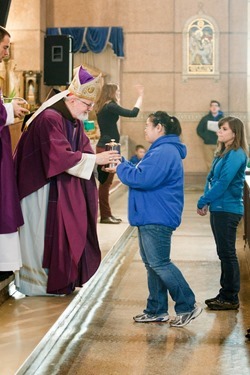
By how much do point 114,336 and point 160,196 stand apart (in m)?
0.95

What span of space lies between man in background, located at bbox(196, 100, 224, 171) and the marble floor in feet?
27.4

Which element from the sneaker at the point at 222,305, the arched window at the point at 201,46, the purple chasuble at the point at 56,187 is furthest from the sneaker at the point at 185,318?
the arched window at the point at 201,46

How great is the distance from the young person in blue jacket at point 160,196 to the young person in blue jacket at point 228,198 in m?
0.60

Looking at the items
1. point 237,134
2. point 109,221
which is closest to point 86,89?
point 237,134

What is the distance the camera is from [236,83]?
1562cm

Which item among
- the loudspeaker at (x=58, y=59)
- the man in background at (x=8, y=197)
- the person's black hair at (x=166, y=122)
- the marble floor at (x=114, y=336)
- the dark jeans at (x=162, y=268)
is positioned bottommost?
the marble floor at (x=114, y=336)

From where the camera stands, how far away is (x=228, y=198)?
6.00m

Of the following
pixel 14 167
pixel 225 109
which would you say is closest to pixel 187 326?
pixel 14 167

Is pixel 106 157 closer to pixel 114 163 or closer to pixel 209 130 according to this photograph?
pixel 114 163

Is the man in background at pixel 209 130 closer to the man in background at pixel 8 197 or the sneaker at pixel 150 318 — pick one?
the sneaker at pixel 150 318

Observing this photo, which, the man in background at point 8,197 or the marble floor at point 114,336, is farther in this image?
the man in background at point 8,197

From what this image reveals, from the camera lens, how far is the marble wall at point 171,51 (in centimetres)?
1557

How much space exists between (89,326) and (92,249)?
54 cm

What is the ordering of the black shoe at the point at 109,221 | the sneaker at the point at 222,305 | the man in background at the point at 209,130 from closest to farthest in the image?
the sneaker at the point at 222,305
the black shoe at the point at 109,221
the man in background at the point at 209,130
